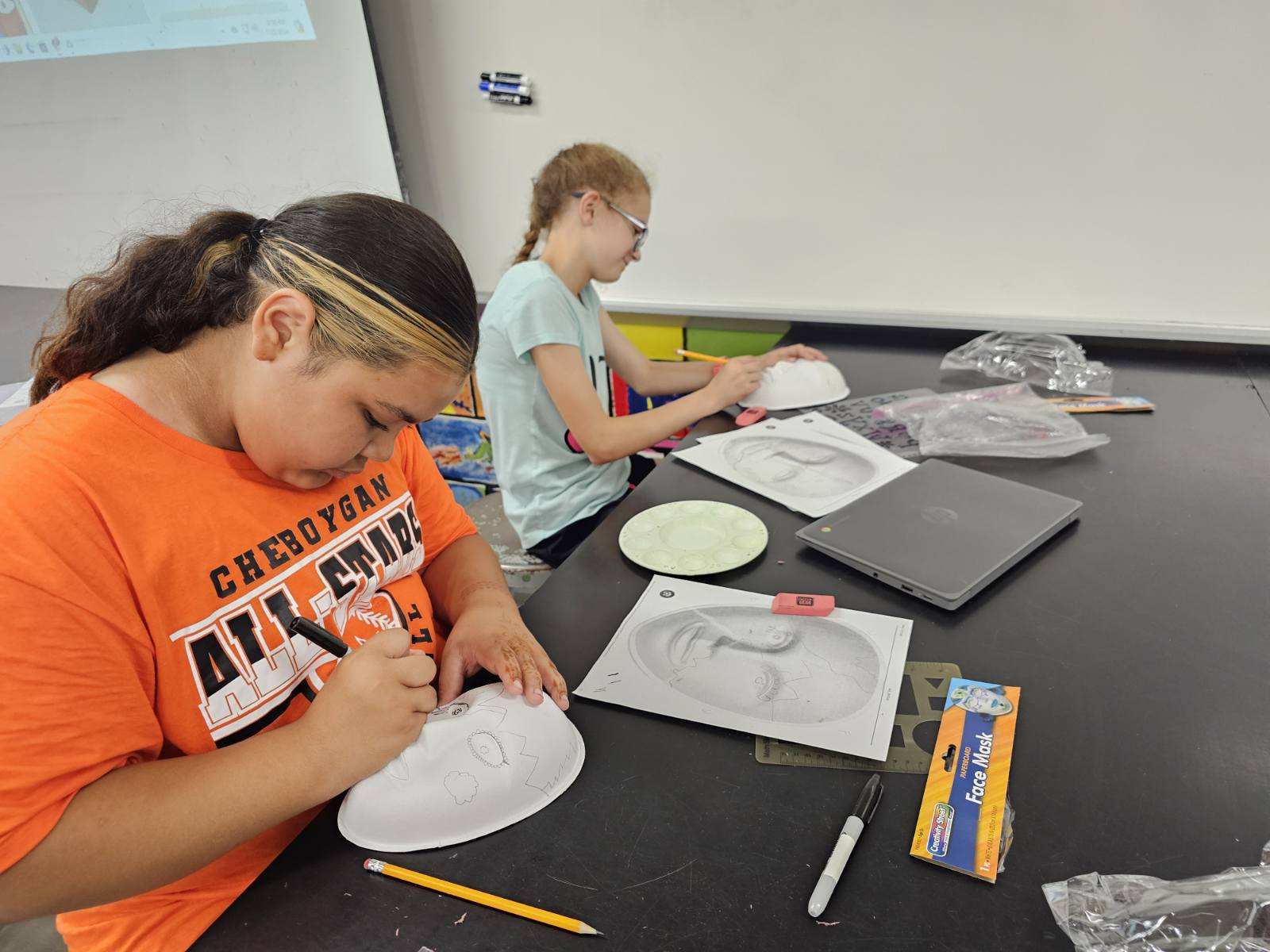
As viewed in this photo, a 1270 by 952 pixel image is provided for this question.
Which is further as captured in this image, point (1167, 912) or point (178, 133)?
point (178, 133)

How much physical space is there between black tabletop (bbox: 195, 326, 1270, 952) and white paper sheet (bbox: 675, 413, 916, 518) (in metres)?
0.15

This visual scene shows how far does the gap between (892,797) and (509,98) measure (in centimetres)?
192

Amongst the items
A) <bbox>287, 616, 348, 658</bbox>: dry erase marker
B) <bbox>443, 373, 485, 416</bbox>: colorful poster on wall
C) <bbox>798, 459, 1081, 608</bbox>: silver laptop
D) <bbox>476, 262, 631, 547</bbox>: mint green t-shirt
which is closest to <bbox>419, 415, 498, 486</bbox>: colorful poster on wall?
<bbox>443, 373, 485, 416</bbox>: colorful poster on wall

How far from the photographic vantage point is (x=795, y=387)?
1.39 meters

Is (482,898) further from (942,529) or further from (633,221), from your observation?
(633,221)

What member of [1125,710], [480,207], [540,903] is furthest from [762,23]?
[540,903]

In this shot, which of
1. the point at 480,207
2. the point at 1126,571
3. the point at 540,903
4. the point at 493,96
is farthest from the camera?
the point at 480,207

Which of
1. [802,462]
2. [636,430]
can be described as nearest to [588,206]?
[636,430]

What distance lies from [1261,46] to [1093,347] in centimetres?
61

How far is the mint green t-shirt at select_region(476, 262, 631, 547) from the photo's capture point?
1.35 metres

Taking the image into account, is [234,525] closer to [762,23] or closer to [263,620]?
[263,620]

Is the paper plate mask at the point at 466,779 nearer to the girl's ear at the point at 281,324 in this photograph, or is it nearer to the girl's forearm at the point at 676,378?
the girl's ear at the point at 281,324

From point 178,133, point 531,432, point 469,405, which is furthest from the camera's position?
point 469,405

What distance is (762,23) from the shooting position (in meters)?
1.70
